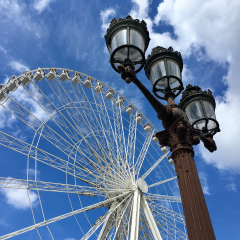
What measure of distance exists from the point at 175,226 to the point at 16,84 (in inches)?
479

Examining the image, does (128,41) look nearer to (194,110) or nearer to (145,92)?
(145,92)

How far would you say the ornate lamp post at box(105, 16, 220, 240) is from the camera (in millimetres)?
2887

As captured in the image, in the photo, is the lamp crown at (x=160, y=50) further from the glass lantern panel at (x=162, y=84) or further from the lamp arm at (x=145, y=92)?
the lamp arm at (x=145, y=92)

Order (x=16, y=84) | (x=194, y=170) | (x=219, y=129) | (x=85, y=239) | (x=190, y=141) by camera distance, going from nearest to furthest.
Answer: (x=194, y=170) < (x=190, y=141) < (x=219, y=129) < (x=85, y=239) < (x=16, y=84)

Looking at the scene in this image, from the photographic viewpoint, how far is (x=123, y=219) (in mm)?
14008

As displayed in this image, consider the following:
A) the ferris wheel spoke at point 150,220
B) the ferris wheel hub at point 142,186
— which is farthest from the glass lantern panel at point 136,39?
the ferris wheel hub at point 142,186

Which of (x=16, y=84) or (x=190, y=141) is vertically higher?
(x=16, y=84)

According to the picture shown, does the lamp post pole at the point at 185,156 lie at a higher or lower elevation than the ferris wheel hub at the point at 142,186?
lower

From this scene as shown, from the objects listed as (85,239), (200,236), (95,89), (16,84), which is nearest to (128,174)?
(85,239)

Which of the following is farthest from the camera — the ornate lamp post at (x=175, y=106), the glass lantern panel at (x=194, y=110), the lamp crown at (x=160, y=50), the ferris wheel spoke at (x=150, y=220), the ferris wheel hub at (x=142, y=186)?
the ferris wheel hub at (x=142, y=186)

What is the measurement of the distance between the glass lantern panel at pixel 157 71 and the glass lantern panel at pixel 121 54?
2.15 feet

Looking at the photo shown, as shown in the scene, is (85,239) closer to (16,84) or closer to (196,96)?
(16,84)

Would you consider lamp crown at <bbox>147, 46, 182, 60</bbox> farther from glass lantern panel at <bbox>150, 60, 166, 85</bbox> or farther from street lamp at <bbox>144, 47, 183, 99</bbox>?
glass lantern panel at <bbox>150, 60, 166, 85</bbox>

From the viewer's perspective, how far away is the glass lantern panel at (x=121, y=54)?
3.57 meters
